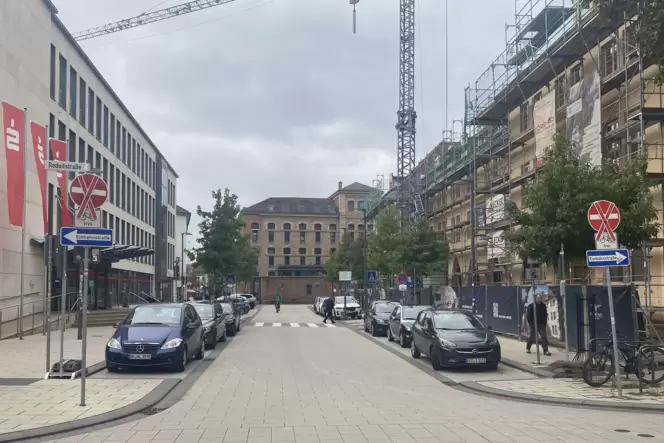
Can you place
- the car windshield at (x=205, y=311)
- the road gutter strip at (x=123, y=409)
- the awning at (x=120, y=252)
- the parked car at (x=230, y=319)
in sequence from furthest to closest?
the awning at (x=120, y=252) → the parked car at (x=230, y=319) → the car windshield at (x=205, y=311) → the road gutter strip at (x=123, y=409)

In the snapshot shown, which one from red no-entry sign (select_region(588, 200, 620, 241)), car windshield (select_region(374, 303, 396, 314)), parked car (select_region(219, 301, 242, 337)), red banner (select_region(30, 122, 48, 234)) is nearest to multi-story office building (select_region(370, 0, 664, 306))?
red no-entry sign (select_region(588, 200, 620, 241))

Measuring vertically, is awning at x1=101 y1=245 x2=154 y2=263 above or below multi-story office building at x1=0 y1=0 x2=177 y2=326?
below

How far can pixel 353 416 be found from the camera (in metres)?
9.83

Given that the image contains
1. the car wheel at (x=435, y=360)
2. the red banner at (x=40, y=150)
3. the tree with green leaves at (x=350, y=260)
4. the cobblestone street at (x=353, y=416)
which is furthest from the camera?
A: the tree with green leaves at (x=350, y=260)

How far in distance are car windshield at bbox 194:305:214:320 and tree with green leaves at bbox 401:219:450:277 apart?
58.9ft

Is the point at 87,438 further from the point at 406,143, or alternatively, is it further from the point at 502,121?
the point at 406,143

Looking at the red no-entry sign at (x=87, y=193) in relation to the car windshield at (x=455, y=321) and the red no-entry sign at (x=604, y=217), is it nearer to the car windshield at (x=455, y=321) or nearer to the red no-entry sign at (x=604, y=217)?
the red no-entry sign at (x=604, y=217)

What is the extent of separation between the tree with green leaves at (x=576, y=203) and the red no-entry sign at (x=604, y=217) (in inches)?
122

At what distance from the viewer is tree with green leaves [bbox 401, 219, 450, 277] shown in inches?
1538

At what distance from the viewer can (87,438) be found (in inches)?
335

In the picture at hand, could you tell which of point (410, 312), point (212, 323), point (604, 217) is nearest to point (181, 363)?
point (212, 323)

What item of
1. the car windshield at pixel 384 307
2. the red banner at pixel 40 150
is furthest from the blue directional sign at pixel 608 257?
the red banner at pixel 40 150

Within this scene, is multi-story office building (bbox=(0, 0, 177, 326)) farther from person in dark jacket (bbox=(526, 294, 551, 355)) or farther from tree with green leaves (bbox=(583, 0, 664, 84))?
tree with green leaves (bbox=(583, 0, 664, 84))

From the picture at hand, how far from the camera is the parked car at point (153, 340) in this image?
1452 cm
